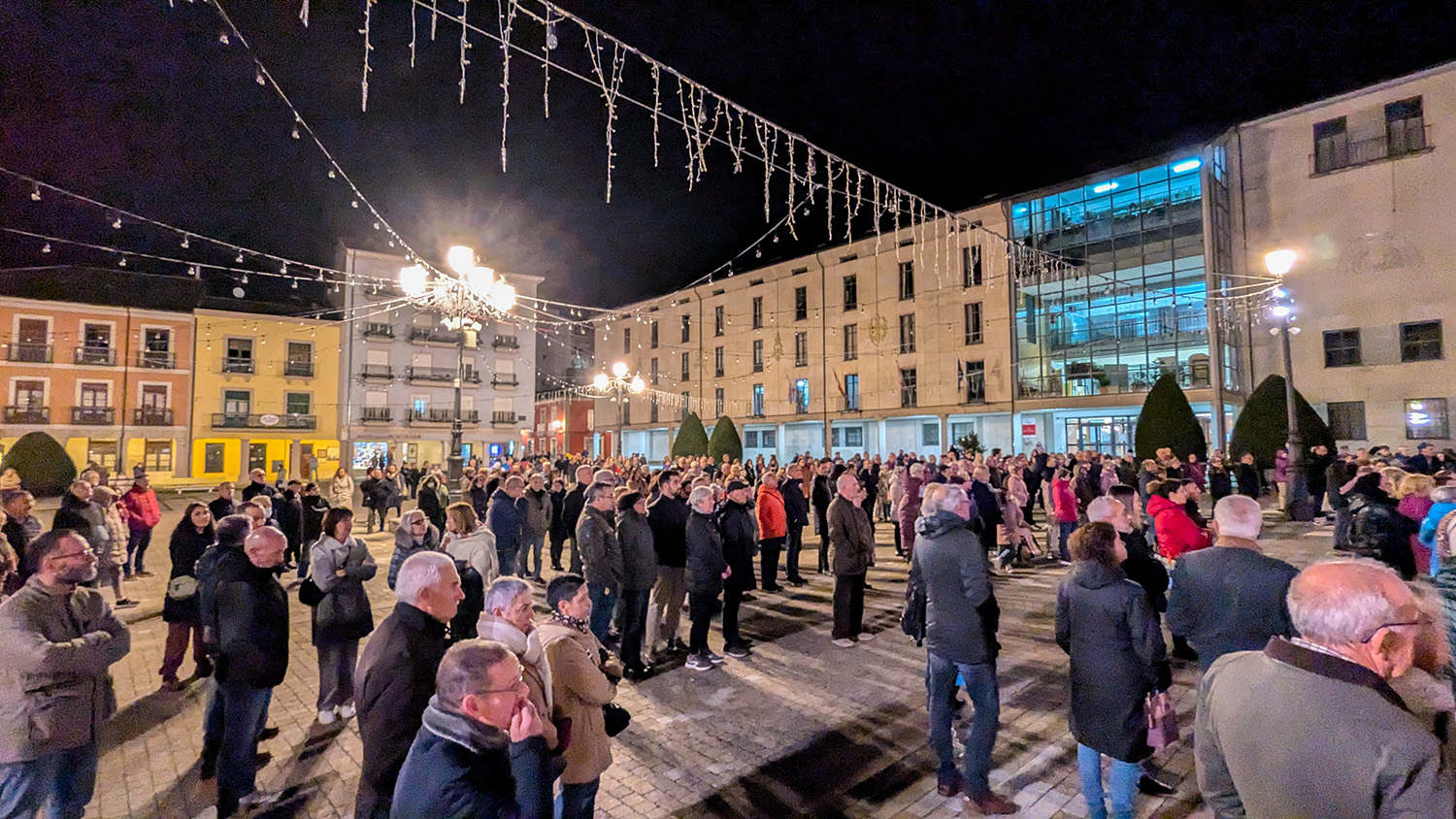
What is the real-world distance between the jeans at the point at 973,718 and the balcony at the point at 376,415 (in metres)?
41.0

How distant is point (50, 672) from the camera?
9.36 feet

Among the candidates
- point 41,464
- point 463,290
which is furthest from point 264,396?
point 463,290

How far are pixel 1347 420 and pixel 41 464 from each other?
4123 cm

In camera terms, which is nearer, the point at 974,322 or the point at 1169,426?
the point at 1169,426

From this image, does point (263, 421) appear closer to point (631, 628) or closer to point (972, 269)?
point (972, 269)

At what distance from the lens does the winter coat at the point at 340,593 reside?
4754 millimetres

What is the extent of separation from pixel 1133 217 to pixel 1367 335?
825 centimetres

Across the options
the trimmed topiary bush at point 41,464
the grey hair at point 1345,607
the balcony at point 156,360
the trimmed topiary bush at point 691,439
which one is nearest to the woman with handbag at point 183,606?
the grey hair at point 1345,607

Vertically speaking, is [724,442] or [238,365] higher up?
[238,365]

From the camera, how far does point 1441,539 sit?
373 cm

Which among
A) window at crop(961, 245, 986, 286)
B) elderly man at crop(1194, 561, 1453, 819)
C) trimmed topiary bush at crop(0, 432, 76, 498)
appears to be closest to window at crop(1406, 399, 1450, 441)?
window at crop(961, 245, 986, 286)

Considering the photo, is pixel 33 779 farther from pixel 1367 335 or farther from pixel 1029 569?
pixel 1367 335

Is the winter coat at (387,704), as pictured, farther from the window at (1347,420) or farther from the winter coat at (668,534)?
the window at (1347,420)

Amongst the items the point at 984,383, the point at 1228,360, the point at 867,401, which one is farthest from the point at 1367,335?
the point at 867,401
